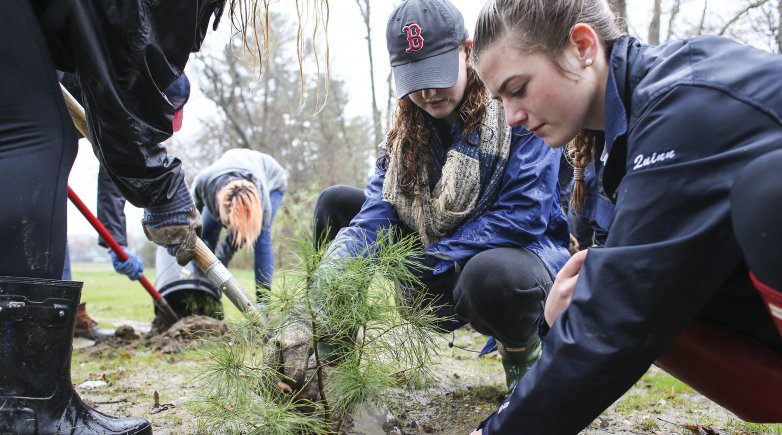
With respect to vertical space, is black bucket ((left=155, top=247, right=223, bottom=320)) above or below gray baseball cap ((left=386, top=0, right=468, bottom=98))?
below

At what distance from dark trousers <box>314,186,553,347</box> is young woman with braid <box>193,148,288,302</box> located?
76.9 inches

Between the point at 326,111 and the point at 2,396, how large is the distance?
2057 centimetres

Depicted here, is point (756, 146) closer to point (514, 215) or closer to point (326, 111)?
point (514, 215)

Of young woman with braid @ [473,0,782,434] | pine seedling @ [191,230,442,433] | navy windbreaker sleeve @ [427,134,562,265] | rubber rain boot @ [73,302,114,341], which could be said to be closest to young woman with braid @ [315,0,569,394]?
navy windbreaker sleeve @ [427,134,562,265]

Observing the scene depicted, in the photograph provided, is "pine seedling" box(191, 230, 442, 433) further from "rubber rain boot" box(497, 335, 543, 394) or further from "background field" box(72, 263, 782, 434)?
"rubber rain boot" box(497, 335, 543, 394)

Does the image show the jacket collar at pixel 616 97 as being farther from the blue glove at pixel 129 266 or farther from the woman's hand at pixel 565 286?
the blue glove at pixel 129 266

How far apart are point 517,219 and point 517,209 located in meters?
0.04

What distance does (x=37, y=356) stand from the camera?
4.89 feet

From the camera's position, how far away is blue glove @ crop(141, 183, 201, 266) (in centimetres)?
221

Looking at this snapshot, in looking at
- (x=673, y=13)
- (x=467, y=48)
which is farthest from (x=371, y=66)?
(x=467, y=48)

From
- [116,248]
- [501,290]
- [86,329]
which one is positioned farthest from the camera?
[86,329]

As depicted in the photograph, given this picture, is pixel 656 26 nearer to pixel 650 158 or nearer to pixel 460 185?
pixel 460 185

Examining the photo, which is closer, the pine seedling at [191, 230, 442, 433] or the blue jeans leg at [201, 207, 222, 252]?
the pine seedling at [191, 230, 442, 433]

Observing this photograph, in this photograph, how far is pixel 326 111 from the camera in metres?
21.6
